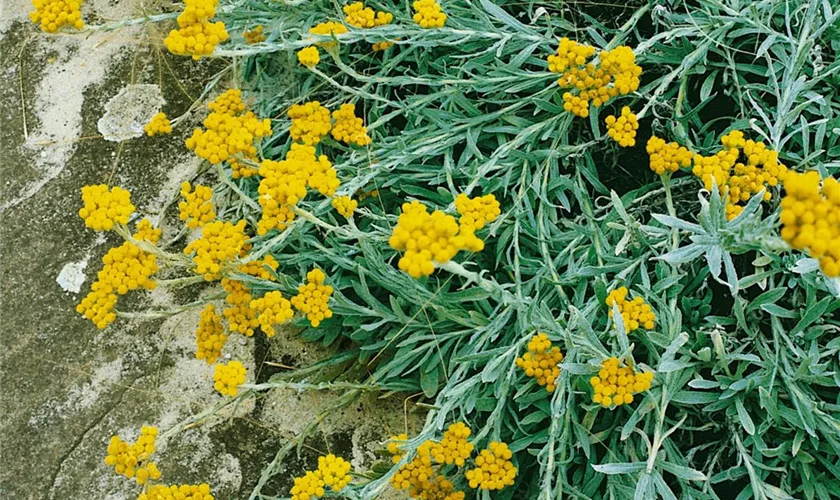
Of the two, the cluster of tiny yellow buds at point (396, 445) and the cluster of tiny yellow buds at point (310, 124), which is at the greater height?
the cluster of tiny yellow buds at point (310, 124)

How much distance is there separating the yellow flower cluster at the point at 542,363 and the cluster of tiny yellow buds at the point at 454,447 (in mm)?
181

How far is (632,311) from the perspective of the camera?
1.76 meters

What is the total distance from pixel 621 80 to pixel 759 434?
79cm

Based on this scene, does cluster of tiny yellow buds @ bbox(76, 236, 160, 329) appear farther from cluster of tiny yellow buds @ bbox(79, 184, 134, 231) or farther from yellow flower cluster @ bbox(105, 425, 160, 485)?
yellow flower cluster @ bbox(105, 425, 160, 485)

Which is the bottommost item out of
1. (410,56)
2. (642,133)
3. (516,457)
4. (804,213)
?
(516,457)

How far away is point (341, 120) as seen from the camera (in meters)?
2.15

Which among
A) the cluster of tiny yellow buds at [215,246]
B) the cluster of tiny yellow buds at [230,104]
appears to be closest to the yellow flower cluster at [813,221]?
the cluster of tiny yellow buds at [215,246]

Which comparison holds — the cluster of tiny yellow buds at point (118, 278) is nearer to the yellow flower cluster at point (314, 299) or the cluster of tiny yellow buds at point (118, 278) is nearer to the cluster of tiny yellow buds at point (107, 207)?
the cluster of tiny yellow buds at point (107, 207)

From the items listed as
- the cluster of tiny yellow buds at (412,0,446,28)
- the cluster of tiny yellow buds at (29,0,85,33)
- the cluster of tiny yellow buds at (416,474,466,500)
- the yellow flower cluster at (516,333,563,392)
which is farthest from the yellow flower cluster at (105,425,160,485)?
the cluster of tiny yellow buds at (412,0,446,28)

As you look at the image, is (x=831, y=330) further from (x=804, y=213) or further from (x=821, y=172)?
(x=804, y=213)

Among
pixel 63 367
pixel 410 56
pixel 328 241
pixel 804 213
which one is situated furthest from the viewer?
pixel 410 56

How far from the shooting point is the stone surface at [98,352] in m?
2.17

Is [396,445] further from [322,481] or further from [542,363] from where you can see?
[542,363]

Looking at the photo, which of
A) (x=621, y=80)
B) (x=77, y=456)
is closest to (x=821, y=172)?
(x=621, y=80)
